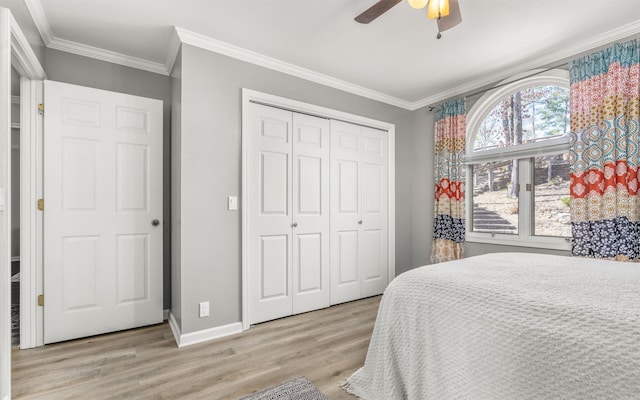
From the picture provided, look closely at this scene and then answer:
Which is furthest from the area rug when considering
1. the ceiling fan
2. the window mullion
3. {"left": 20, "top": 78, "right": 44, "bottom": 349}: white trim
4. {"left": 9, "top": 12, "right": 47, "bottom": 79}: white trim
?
the window mullion

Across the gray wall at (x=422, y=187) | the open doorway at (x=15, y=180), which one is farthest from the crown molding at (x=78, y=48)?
the gray wall at (x=422, y=187)

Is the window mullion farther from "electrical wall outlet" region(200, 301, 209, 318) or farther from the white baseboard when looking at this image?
"electrical wall outlet" region(200, 301, 209, 318)

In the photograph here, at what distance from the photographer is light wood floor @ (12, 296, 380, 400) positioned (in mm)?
1771

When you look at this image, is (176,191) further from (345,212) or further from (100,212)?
(345,212)

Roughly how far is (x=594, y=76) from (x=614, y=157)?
687mm

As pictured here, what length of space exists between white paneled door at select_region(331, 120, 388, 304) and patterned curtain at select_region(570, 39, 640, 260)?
1.84 metres

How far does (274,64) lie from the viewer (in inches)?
114

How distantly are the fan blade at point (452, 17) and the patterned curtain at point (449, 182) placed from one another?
5.88ft

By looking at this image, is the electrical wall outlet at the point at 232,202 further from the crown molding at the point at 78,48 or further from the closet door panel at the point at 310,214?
the crown molding at the point at 78,48

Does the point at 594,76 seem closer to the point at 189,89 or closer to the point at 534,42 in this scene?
the point at 534,42

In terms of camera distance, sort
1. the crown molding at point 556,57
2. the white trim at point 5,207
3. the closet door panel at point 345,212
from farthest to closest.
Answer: the closet door panel at point 345,212, the crown molding at point 556,57, the white trim at point 5,207

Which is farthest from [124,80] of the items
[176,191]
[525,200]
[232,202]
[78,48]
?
[525,200]

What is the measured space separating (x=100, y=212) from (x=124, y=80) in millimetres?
1233

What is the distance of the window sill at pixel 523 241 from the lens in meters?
2.75
